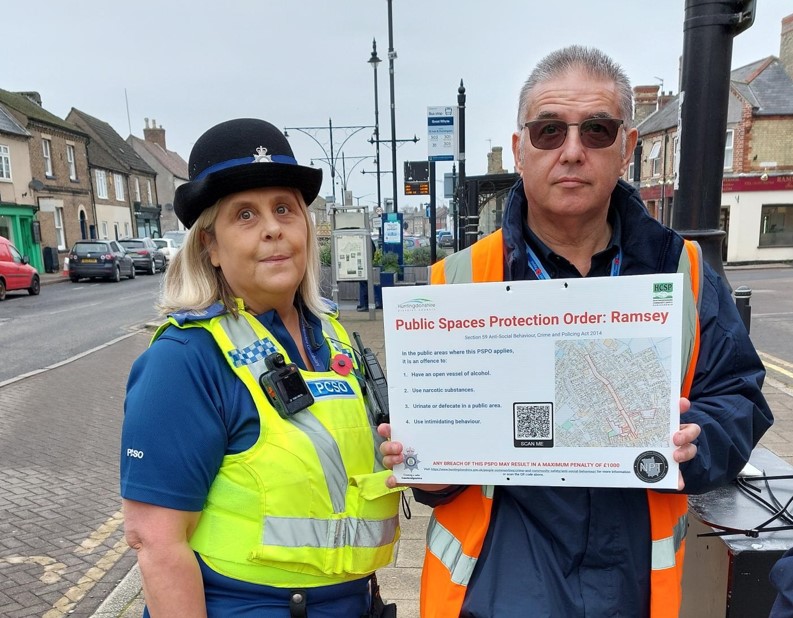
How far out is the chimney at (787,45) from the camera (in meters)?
29.8

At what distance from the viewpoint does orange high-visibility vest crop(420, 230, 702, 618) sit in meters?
1.51

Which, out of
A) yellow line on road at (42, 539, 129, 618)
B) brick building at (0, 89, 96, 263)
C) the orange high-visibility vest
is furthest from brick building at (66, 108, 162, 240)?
the orange high-visibility vest

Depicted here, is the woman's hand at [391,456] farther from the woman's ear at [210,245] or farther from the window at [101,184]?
the window at [101,184]

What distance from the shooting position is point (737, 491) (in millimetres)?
2314

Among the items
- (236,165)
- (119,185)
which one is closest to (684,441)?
(236,165)

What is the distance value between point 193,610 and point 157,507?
280 millimetres

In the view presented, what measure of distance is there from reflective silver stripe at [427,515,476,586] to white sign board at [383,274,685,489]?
0.65 feet

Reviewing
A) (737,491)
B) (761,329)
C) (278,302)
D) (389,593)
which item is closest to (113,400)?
(389,593)

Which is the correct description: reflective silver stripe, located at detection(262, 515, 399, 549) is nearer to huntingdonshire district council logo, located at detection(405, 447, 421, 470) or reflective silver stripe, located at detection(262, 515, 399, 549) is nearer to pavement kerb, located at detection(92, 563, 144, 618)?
huntingdonshire district council logo, located at detection(405, 447, 421, 470)

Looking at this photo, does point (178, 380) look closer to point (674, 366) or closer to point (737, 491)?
point (674, 366)

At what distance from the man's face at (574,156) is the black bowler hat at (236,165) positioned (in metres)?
0.68

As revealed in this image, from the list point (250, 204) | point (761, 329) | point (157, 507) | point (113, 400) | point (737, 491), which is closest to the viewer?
point (157, 507)

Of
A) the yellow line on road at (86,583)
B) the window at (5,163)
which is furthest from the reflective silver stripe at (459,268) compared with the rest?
the window at (5,163)

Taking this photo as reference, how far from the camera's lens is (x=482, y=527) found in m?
1.53
